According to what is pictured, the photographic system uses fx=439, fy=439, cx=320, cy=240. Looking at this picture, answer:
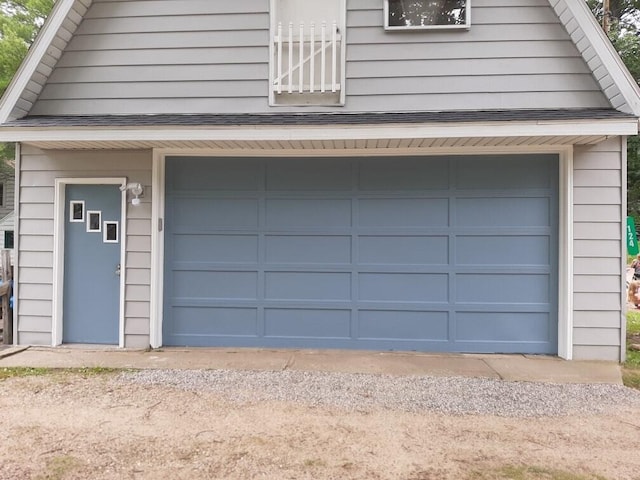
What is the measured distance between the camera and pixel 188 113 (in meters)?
5.02

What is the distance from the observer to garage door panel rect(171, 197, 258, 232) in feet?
17.3

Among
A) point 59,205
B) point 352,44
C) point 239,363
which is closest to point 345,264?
point 239,363

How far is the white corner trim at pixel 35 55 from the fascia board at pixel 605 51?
5448 mm

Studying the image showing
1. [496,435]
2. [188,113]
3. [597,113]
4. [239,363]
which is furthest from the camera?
[188,113]

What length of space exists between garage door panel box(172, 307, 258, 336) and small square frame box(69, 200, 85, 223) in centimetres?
156

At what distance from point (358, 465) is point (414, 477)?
34 cm

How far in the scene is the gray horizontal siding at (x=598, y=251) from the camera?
4.76 metres

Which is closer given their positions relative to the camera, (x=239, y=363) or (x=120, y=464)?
(x=120, y=464)

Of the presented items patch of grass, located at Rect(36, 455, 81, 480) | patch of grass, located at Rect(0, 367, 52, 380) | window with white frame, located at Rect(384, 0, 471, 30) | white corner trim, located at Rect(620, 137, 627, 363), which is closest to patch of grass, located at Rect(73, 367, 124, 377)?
patch of grass, located at Rect(0, 367, 52, 380)

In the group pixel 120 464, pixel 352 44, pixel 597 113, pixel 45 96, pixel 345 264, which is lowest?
pixel 120 464

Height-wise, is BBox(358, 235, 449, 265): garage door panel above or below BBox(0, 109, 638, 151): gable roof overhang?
below

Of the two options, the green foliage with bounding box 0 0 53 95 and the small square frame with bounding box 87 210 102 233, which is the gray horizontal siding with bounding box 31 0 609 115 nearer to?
the small square frame with bounding box 87 210 102 233

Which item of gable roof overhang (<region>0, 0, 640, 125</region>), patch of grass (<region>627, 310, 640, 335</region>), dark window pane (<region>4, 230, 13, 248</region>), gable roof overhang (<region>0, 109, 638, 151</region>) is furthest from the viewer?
patch of grass (<region>627, 310, 640, 335</region>)

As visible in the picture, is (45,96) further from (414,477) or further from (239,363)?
(414,477)
